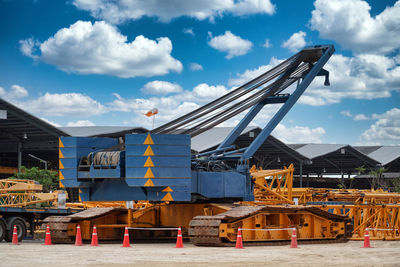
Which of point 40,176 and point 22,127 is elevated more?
point 22,127

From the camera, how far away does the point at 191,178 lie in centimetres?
2139

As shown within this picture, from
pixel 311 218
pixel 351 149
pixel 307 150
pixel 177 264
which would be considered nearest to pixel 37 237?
pixel 311 218

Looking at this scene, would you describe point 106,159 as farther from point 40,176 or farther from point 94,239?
point 40,176

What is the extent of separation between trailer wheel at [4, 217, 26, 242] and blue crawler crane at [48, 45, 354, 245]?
134 inches

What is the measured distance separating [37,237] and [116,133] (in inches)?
1104

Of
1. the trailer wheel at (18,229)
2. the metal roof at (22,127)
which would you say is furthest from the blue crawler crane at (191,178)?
the metal roof at (22,127)

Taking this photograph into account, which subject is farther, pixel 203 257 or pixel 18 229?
pixel 18 229

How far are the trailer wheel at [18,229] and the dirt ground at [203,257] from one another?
631cm

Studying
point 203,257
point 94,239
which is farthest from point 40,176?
point 203,257

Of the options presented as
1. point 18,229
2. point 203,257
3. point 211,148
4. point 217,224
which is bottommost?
point 203,257

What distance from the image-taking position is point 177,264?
14766mm

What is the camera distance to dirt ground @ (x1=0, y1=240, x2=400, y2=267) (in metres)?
15.1

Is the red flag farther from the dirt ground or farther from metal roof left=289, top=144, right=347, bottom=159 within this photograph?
metal roof left=289, top=144, right=347, bottom=159

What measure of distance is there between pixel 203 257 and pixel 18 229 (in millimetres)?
11660
